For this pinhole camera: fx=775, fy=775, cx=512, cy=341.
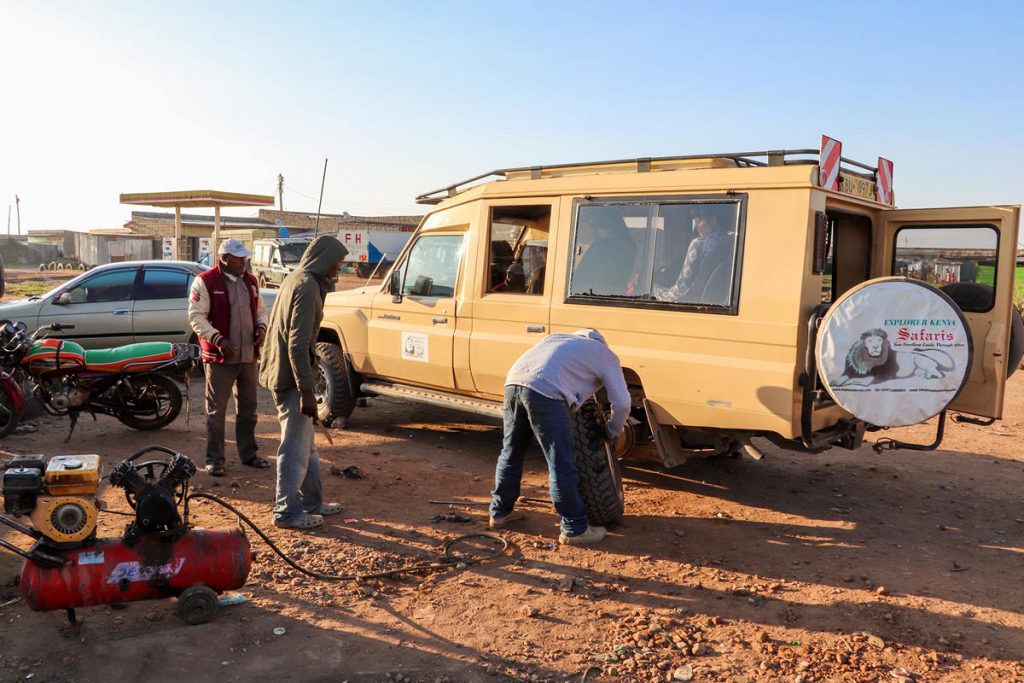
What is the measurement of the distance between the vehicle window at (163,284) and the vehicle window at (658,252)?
6.05m

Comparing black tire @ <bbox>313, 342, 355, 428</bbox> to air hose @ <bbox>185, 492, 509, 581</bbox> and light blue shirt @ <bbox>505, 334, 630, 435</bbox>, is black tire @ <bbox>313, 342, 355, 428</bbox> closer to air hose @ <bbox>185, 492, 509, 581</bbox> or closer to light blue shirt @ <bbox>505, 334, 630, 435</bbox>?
air hose @ <bbox>185, 492, 509, 581</bbox>

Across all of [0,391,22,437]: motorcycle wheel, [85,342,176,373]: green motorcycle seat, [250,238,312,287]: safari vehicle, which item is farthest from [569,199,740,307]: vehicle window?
[250,238,312,287]: safari vehicle

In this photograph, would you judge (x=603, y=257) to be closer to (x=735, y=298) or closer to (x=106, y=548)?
(x=735, y=298)

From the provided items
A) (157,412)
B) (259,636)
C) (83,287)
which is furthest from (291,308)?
(83,287)

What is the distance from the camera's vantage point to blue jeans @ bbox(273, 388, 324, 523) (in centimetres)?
488

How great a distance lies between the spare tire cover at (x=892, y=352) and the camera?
438cm

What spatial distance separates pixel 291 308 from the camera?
4.80 metres

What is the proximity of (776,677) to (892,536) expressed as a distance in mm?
2240

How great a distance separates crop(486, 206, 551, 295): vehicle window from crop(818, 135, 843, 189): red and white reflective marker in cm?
210

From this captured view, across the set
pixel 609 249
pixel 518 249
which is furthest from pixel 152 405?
pixel 609 249

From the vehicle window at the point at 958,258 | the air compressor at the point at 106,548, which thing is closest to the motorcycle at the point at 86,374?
the air compressor at the point at 106,548

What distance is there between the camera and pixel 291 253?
21.0 m

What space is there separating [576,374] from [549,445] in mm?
456

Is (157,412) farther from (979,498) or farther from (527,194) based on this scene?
A: (979,498)
